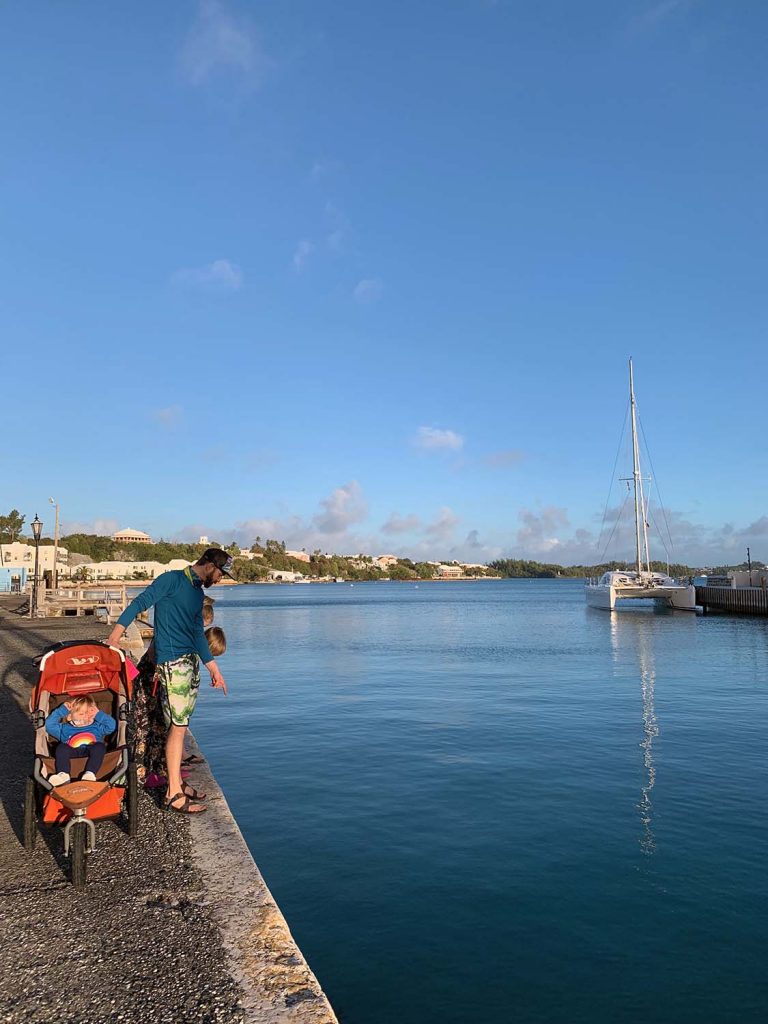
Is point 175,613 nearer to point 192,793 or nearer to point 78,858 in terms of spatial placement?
point 192,793

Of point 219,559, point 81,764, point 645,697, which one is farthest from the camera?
point 645,697

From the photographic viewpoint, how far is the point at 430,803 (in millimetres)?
9859

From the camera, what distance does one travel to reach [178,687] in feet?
21.5

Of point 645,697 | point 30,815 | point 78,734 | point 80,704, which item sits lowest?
point 645,697

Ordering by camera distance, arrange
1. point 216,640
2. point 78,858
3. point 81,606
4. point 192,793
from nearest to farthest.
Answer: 1. point 78,858
2. point 192,793
3. point 216,640
4. point 81,606

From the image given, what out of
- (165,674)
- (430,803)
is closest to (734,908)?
(430,803)

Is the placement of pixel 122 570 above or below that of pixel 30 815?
above

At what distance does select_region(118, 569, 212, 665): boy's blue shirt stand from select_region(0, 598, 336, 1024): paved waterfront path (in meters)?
1.56

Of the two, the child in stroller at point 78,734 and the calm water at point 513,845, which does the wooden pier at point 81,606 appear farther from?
the child in stroller at point 78,734

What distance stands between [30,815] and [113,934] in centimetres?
174

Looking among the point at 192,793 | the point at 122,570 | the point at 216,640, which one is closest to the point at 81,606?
the point at 216,640

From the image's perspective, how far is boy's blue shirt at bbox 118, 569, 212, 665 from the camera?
6504 mm

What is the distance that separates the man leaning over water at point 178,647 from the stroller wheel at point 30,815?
1217 mm

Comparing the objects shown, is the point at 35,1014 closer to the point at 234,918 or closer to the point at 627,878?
the point at 234,918
